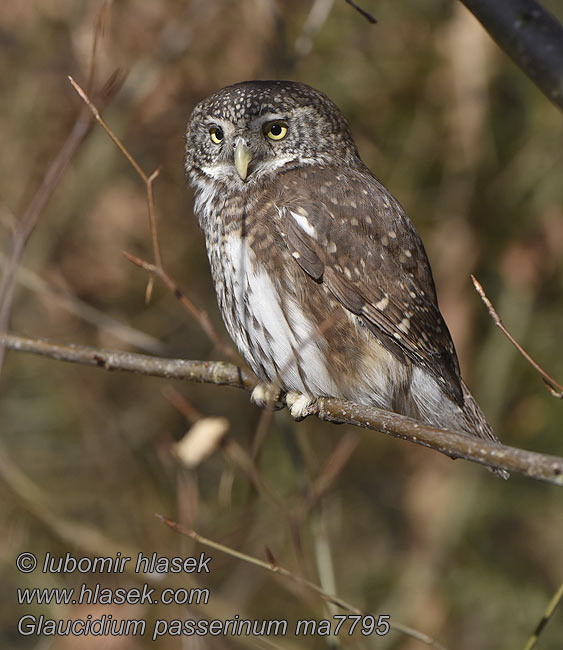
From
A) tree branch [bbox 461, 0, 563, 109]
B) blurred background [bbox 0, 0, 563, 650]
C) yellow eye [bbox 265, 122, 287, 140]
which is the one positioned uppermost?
tree branch [bbox 461, 0, 563, 109]

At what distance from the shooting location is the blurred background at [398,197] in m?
5.25

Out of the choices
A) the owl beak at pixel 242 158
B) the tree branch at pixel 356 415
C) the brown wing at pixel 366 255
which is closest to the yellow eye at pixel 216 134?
the owl beak at pixel 242 158

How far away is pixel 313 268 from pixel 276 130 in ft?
2.22

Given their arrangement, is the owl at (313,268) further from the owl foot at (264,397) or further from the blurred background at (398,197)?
the blurred background at (398,197)

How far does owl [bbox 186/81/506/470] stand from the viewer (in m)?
3.23

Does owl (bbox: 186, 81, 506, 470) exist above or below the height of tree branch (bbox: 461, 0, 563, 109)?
below

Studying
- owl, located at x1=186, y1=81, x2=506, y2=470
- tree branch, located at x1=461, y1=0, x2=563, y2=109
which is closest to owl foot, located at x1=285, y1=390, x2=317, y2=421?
owl, located at x1=186, y1=81, x2=506, y2=470

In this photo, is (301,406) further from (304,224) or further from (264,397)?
(304,224)

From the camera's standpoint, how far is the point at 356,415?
2.51 metres

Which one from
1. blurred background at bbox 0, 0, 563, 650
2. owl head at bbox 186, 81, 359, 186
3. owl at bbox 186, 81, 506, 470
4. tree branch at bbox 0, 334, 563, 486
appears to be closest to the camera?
tree branch at bbox 0, 334, 563, 486

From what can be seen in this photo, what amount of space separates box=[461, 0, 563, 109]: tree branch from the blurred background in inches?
122

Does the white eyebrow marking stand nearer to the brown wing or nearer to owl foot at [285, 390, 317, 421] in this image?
the brown wing

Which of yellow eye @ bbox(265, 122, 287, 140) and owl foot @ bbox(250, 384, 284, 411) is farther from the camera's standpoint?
yellow eye @ bbox(265, 122, 287, 140)

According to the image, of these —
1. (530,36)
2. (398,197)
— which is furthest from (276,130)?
(398,197)
